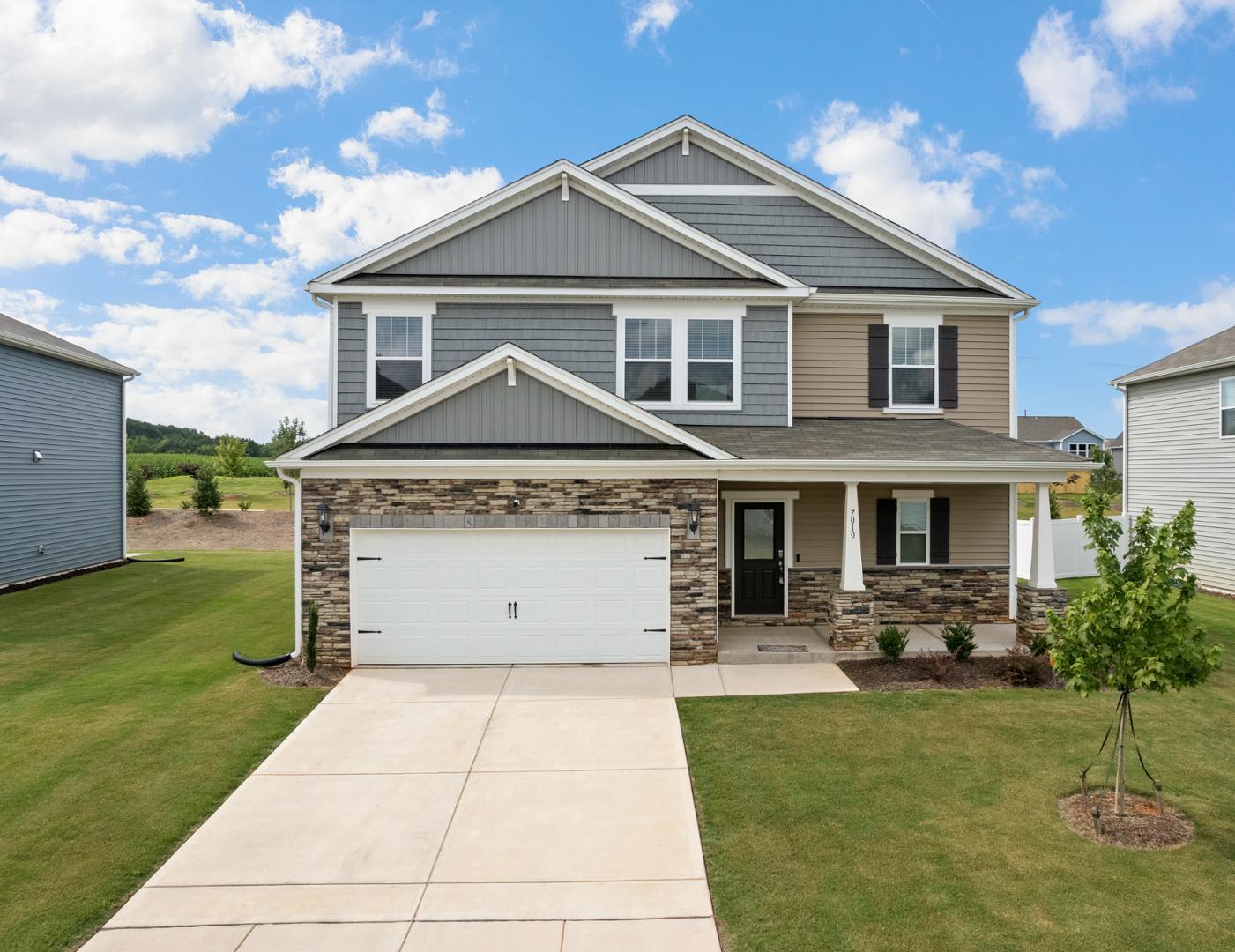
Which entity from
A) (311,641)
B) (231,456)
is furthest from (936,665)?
(231,456)

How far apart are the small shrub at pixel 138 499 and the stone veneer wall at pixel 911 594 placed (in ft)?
89.1

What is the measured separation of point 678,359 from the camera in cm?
1309

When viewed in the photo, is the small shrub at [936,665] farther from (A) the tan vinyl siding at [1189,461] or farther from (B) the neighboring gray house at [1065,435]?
(B) the neighboring gray house at [1065,435]

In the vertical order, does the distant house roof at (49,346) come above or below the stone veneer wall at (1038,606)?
above

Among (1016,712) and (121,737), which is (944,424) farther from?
(121,737)

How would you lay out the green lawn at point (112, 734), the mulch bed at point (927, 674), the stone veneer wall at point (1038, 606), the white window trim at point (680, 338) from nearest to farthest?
the green lawn at point (112, 734) → the mulch bed at point (927, 674) → the stone veneer wall at point (1038, 606) → the white window trim at point (680, 338)

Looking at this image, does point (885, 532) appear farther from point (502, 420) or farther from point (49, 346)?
point (49, 346)

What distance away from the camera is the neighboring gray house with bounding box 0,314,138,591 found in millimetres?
17219

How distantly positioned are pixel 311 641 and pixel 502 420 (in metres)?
4.23

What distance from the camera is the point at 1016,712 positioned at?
29.2ft

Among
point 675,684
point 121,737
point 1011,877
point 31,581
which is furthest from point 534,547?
point 31,581

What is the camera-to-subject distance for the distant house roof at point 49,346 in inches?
675

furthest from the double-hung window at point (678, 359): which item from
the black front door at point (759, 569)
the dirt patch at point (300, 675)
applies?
the dirt patch at point (300, 675)

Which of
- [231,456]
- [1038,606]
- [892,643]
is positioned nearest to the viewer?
[892,643]
